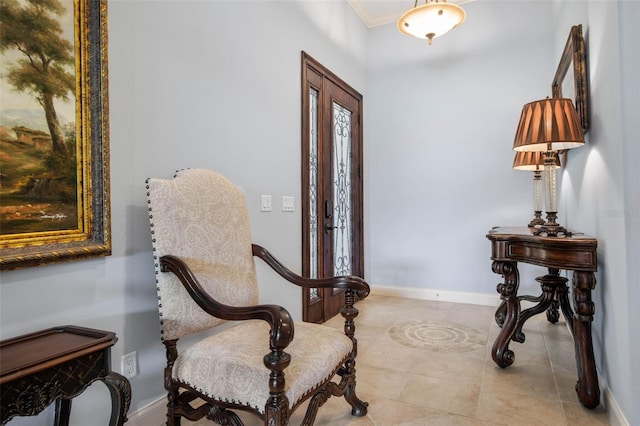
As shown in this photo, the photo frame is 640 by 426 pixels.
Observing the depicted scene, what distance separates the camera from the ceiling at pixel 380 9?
402cm

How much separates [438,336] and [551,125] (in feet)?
5.93

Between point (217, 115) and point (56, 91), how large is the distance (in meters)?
0.89

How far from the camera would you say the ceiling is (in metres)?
4.02

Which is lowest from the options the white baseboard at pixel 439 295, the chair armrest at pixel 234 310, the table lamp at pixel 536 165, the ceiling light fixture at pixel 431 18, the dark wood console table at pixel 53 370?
the white baseboard at pixel 439 295

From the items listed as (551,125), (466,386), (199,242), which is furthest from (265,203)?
(551,125)

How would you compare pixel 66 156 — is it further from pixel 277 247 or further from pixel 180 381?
pixel 277 247

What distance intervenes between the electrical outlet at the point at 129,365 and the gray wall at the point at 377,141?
0.03 m

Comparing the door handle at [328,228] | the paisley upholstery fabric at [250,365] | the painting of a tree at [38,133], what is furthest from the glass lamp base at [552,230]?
the painting of a tree at [38,133]

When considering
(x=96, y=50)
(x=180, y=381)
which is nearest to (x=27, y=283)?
(x=180, y=381)

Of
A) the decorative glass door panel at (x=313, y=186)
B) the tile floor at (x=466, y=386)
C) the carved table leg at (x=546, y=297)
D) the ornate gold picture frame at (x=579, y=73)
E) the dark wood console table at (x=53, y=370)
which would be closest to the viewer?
the dark wood console table at (x=53, y=370)

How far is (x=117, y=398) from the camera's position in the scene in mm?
1129

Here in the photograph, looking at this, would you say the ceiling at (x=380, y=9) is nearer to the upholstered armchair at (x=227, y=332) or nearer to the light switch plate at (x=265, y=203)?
the light switch plate at (x=265, y=203)

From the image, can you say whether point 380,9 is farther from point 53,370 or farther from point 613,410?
point 53,370

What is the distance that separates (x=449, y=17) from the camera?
2.79 meters
